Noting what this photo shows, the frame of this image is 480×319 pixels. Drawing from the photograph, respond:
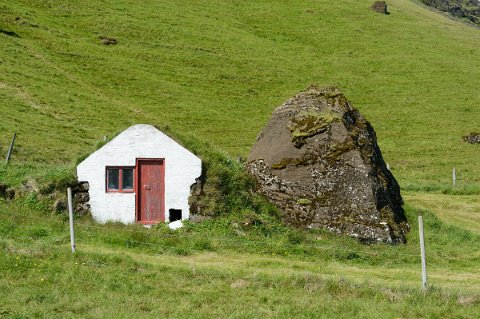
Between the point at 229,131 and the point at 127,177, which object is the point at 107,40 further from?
the point at 127,177

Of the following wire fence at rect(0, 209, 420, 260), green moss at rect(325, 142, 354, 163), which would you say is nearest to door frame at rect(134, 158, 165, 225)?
wire fence at rect(0, 209, 420, 260)

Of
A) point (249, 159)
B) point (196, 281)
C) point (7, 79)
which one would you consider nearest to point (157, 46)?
point (7, 79)

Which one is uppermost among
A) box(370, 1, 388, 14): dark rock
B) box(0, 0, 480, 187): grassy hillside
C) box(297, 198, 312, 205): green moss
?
box(370, 1, 388, 14): dark rock

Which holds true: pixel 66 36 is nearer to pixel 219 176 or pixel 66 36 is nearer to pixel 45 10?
pixel 45 10

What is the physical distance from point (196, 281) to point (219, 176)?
8.40 meters

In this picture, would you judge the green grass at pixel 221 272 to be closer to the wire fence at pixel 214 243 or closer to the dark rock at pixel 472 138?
the wire fence at pixel 214 243

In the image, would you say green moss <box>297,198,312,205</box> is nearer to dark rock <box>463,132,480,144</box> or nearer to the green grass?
the green grass

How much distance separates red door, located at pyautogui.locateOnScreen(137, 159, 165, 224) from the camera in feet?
82.3

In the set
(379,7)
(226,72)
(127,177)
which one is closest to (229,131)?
(226,72)

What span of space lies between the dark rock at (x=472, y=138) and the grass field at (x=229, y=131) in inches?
27.5

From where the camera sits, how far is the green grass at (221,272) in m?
14.7

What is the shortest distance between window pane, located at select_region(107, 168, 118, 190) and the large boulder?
5.07 metres

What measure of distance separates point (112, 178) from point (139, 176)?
3.22 ft

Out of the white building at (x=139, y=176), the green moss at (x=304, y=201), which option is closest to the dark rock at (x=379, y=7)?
the green moss at (x=304, y=201)
